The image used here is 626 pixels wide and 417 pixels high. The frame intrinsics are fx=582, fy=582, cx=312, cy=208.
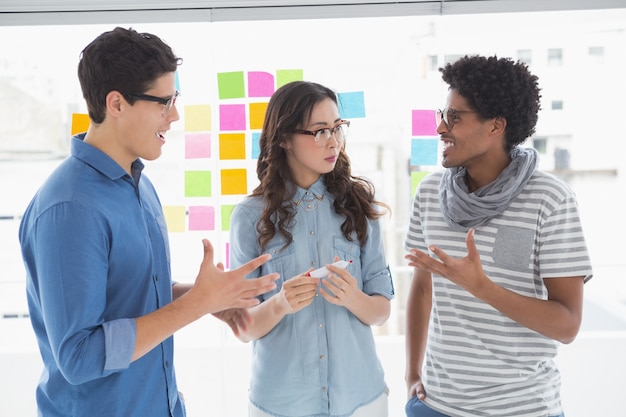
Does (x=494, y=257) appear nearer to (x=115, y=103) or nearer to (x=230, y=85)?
(x=115, y=103)

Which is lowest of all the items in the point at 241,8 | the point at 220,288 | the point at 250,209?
the point at 220,288

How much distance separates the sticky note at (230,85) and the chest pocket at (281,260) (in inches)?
60.6

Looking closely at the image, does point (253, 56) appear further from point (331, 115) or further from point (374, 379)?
point (374, 379)

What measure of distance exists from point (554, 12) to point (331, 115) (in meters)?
1.78

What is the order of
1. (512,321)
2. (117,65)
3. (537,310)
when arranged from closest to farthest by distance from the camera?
(117,65) < (537,310) < (512,321)

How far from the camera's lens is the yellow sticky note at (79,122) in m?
3.00

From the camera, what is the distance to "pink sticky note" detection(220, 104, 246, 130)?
3125mm

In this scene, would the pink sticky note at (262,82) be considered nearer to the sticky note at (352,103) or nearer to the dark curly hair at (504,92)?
the sticky note at (352,103)

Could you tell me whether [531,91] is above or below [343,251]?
above

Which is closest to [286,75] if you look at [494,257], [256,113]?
[256,113]

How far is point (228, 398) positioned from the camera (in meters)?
3.44

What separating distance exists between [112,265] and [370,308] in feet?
2.54

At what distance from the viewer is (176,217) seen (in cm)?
318

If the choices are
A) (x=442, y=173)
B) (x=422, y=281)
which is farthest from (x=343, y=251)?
(x=442, y=173)
